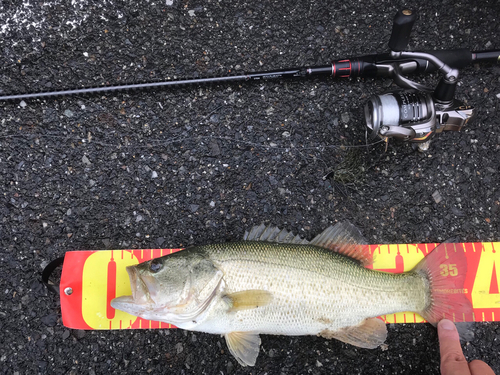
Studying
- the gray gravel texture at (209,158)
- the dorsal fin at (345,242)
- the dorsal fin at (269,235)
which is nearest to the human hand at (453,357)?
the gray gravel texture at (209,158)

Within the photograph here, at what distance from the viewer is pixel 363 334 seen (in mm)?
2365

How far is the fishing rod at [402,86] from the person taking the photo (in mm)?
2371

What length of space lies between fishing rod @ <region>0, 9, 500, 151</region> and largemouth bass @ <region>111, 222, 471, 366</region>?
85 centimetres

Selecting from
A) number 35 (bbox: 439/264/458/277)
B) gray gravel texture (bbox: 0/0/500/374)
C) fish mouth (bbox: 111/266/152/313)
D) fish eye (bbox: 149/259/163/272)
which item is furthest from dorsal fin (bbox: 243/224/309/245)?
number 35 (bbox: 439/264/458/277)

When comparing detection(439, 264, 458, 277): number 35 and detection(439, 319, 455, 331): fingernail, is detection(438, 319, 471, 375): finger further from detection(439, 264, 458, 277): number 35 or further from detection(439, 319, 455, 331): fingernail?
detection(439, 264, 458, 277): number 35

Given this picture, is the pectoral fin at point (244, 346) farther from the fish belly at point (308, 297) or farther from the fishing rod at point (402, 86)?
the fishing rod at point (402, 86)

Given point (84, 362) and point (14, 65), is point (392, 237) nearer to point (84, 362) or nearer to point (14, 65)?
point (84, 362)

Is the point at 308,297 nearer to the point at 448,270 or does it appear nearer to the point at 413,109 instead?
the point at 448,270

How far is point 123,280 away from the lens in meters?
2.65

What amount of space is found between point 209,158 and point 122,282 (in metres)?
1.19

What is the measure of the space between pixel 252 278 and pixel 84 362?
5.30ft

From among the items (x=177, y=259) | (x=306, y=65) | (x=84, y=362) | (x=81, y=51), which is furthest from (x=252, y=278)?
(x=81, y=51)

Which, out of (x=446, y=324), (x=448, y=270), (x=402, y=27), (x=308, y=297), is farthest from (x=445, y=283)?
(x=402, y=27)

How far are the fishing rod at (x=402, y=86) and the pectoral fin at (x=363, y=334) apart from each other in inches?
51.5
